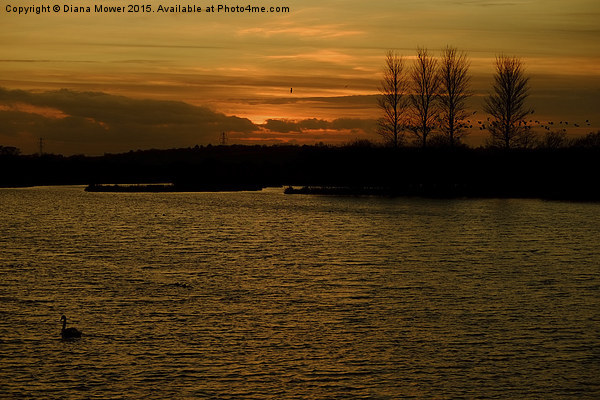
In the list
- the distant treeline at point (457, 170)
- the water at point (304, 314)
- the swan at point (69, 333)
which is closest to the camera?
the water at point (304, 314)

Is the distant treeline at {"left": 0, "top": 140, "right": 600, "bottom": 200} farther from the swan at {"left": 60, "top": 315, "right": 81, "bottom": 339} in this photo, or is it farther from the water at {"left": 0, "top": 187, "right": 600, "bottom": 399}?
the swan at {"left": 60, "top": 315, "right": 81, "bottom": 339}

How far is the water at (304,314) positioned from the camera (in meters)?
19.7

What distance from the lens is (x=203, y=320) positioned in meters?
26.6

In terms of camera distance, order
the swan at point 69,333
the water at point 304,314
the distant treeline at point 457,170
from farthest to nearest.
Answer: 1. the distant treeline at point 457,170
2. the swan at point 69,333
3. the water at point 304,314

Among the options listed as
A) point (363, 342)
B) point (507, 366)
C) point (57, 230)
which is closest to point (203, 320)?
point (363, 342)

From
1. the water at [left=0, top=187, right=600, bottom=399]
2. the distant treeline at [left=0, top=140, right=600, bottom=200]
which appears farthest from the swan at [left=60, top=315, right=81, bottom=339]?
the distant treeline at [left=0, top=140, right=600, bottom=200]

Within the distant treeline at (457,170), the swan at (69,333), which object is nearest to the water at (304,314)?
the swan at (69,333)

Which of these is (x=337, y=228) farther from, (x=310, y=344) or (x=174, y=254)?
(x=310, y=344)

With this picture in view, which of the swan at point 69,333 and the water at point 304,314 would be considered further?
the swan at point 69,333

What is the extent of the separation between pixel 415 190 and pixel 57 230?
197 ft

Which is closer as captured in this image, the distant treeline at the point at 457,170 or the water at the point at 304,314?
the water at the point at 304,314

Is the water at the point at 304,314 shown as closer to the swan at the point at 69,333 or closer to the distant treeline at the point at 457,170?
the swan at the point at 69,333

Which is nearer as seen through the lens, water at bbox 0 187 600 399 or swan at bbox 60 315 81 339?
water at bbox 0 187 600 399

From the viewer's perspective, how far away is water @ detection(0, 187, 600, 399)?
19.7 meters
